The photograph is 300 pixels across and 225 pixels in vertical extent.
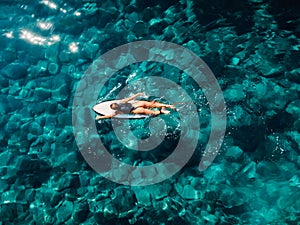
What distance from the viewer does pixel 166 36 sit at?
15.2 ft

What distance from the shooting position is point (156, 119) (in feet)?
12.8

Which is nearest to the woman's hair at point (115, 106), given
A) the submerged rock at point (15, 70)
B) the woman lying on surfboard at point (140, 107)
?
the woman lying on surfboard at point (140, 107)

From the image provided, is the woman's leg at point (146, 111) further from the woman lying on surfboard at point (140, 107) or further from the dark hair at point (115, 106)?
the dark hair at point (115, 106)

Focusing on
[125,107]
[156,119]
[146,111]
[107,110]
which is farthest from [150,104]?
[107,110]

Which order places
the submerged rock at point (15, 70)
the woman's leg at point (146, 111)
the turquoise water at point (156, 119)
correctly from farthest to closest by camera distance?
the submerged rock at point (15, 70)
the woman's leg at point (146, 111)
the turquoise water at point (156, 119)

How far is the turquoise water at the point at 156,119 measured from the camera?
330 centimetres

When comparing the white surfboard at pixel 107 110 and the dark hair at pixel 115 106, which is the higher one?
the dark hair at pixel 115 106

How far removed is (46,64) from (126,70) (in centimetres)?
142

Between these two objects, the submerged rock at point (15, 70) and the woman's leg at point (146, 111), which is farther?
the submerged rock at point (15, 70)

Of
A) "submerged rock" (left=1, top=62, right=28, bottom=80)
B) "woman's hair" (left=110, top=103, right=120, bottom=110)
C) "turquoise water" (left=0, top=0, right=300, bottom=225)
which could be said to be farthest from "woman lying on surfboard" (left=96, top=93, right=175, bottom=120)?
"submerged rock" (left=1, top=62, right=28, bottom=80)

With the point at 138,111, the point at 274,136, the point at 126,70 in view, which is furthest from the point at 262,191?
the point at 126,70

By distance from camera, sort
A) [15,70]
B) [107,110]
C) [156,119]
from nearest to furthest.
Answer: [156,119]
[107,110]
[15,70]

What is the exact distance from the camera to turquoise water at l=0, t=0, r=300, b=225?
3.30 metres

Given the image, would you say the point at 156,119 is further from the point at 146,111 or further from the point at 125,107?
the point at 125,107
